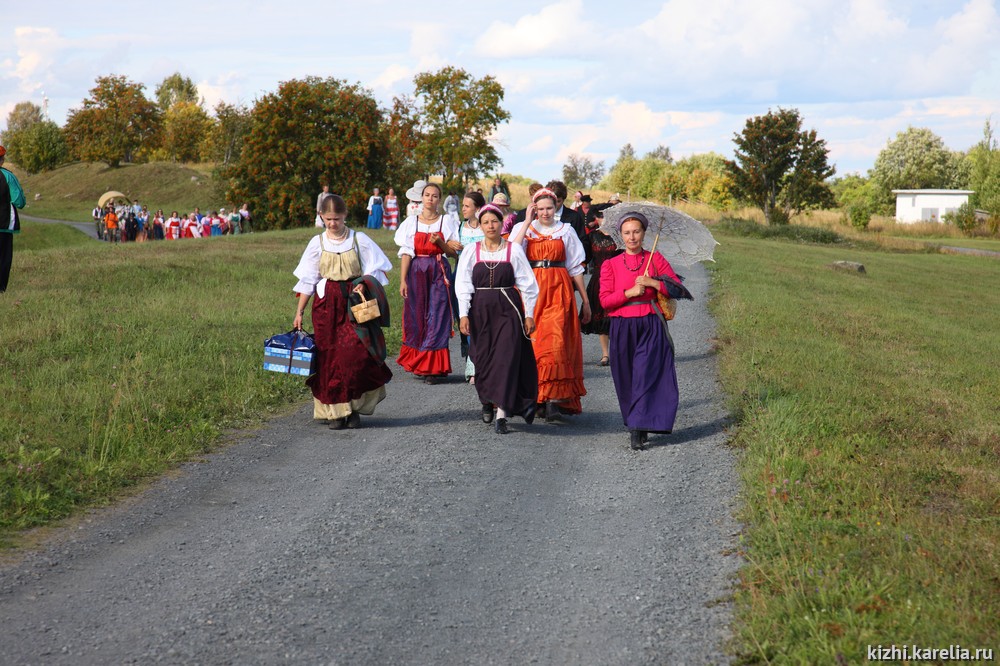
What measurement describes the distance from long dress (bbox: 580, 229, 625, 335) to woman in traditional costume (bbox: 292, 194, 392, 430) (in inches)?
127

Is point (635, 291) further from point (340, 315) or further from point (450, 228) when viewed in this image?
point (450, 228)

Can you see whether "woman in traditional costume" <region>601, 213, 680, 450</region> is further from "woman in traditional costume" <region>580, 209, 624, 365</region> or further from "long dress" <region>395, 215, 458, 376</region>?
"long dress" <region>395, 215, 458, 376</region>

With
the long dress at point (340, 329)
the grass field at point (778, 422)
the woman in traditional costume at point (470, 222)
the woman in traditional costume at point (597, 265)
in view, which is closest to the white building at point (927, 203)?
the grass field at point (778, 422)

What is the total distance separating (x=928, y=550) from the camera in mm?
5281

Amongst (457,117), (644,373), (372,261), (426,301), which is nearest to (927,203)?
(457,117)

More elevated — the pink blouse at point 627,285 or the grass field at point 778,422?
the pink blouse at point 627,285

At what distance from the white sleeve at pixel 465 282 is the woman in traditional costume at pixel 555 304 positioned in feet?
1.81

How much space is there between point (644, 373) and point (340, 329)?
2.72 meters

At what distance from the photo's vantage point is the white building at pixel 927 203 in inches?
3361

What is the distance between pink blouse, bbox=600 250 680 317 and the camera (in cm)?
859

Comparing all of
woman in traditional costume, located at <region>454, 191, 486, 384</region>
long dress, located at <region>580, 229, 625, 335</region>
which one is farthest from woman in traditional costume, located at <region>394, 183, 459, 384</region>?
long dress, located at <region>580, 229, 625, 335</region>

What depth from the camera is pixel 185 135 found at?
9131 cm

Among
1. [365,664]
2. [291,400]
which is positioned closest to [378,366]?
[291,400]

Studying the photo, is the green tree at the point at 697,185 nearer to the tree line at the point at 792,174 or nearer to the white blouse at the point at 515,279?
the tree line at the point at 792,174
